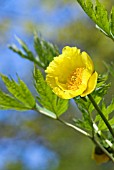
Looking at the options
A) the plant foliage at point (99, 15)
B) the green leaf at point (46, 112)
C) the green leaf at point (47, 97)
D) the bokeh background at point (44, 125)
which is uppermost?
the plant foliage at point (99, 15)

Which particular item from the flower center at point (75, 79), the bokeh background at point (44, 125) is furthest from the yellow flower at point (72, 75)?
the bokeh background at point (44, 125)

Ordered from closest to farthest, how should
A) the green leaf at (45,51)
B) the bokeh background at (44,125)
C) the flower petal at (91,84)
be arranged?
the flower petal at (91,84), the green leaf at (45,51), the bokeh background at (44,125)

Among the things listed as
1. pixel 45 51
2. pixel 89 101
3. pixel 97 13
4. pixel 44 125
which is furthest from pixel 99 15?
pixel 44 125

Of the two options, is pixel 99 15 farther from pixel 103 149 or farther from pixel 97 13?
pixel 103 149

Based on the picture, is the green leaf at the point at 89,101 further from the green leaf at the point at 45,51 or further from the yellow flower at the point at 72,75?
the green leaf at the point at 45,51

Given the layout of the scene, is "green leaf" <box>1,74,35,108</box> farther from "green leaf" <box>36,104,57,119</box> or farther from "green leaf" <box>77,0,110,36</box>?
"green leaf" <box>77,0,110,36</box>

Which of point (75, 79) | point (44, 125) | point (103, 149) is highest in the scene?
point (75, 79)

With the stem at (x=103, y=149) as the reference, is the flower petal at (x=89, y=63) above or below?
above

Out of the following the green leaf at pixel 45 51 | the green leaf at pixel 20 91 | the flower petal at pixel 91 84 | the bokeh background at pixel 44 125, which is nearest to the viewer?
the flower petal at pixel 91 84
